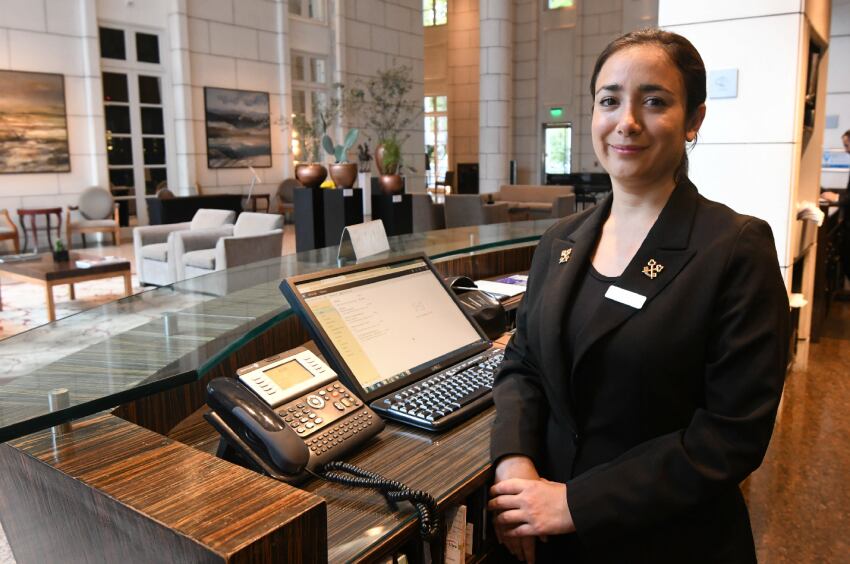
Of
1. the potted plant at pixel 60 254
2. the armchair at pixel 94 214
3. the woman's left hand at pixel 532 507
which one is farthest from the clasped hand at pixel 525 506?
the armchair at pixel 94 214

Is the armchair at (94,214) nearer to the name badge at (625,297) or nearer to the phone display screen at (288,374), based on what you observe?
the phone display screen at (288,374)

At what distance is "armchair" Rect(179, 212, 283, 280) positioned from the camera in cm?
621

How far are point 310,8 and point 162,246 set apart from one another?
938 cm

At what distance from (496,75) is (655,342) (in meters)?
15.5

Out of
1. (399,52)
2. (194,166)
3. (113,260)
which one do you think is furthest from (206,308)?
(399,52)

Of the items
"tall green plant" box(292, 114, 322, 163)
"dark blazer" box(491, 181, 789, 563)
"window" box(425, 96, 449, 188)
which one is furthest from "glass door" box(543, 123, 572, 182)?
"dark blazer" box(491, 181, 789, 563)

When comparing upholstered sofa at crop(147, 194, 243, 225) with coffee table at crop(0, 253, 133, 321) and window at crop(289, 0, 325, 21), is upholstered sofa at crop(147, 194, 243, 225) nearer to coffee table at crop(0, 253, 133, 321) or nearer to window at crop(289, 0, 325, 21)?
coffee table at crop(0, 253, 133, 321)

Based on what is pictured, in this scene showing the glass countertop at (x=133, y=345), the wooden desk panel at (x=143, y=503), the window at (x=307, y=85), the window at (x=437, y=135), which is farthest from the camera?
the window at (x=437, y=135)

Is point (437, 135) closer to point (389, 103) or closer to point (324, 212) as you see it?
point (389, 103)

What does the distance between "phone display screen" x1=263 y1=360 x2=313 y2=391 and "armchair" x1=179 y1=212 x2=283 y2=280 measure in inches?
200

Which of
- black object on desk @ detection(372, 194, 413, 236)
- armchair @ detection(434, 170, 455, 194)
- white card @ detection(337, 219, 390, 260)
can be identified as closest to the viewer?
white card @ detection(337, 219, 390, 260)

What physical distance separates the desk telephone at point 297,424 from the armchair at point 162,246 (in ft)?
20.4

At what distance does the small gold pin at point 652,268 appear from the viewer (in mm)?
1104

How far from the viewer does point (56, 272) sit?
6.25 meters
